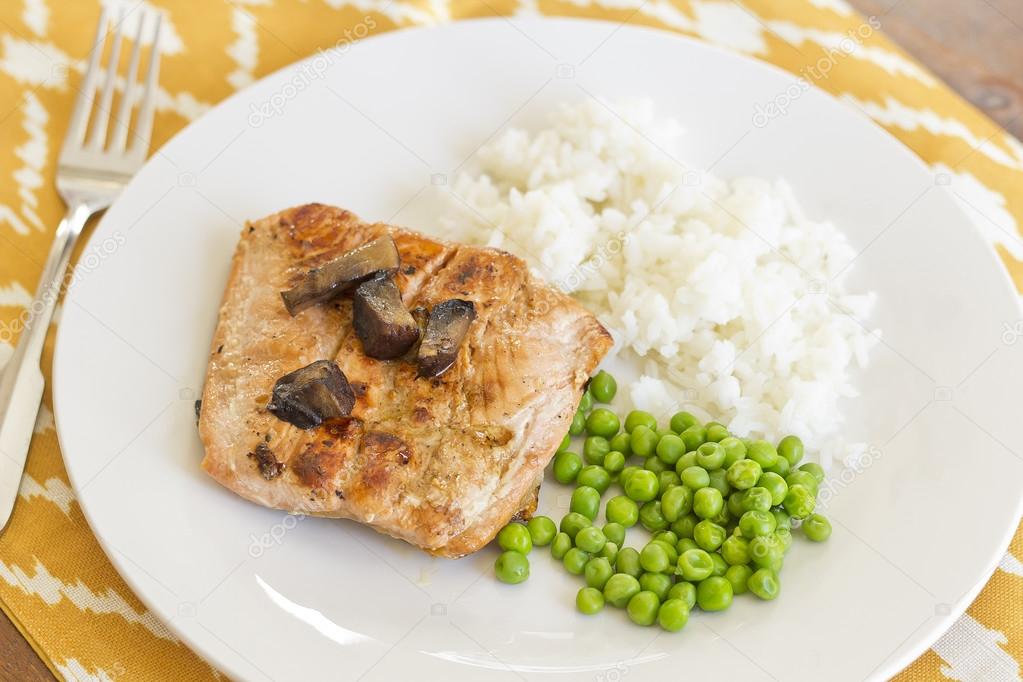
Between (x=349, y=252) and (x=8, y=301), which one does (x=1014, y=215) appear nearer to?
(x=349, y=252)

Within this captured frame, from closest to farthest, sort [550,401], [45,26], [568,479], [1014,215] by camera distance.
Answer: [550,401], [568,479], [1014,215], [45,26]

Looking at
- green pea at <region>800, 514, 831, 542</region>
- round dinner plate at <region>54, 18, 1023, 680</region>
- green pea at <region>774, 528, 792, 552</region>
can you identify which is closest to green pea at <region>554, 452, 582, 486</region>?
round dinner plate at <region>54, 18, 1023, 680</region>

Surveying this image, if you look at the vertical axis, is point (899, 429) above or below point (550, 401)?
above

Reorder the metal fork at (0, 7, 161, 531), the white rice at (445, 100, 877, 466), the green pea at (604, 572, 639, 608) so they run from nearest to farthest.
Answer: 1. the green pea at (604, 572, 639, 608)
2. the metal fork at (0, 7, 161, 531)
3. the white rice at (445, 100, 877, 466)

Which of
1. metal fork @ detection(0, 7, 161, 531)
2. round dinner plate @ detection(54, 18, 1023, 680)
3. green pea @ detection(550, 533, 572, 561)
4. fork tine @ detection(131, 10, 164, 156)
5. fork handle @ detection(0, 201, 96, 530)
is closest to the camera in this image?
round dinner plate @ detection(54, 18, 1023, 680)

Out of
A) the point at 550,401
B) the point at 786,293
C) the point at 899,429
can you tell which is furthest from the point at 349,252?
the point at 899,429

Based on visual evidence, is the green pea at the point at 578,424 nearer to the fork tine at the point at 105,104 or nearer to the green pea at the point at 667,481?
the green pea at the point at 667,481

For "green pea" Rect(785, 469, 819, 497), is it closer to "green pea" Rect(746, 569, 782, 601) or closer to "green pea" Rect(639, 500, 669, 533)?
"green pea" Rect(746, 569, 782, 601)
